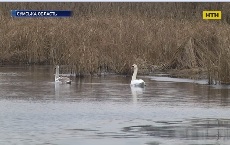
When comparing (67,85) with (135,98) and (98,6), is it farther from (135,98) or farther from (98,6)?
(98,6)

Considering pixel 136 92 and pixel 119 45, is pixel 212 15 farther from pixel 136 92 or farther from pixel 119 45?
pixel 136 92

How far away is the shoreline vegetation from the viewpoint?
32.0 m

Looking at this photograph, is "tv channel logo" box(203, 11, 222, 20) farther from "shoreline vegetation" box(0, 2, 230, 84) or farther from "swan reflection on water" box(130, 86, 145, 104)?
"swan reflection on water" box(130, 86, 145, 104)

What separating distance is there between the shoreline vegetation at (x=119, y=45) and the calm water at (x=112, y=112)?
4.48 ft

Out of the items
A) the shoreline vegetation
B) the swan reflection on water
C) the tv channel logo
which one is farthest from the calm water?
the tv channel logo

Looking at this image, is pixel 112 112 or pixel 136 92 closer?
pixel 112 112

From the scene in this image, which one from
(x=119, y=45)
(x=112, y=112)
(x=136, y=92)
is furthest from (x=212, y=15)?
(x=112, y=112)

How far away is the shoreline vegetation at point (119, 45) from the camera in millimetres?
31984

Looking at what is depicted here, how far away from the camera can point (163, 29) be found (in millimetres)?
37281

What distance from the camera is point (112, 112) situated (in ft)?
67.4

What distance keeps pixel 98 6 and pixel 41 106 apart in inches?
1433

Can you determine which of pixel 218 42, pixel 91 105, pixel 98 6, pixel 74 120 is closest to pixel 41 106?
pixel 91 105

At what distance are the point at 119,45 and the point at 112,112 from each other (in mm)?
13376

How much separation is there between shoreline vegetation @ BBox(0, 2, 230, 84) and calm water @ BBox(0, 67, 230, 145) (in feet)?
4.48
